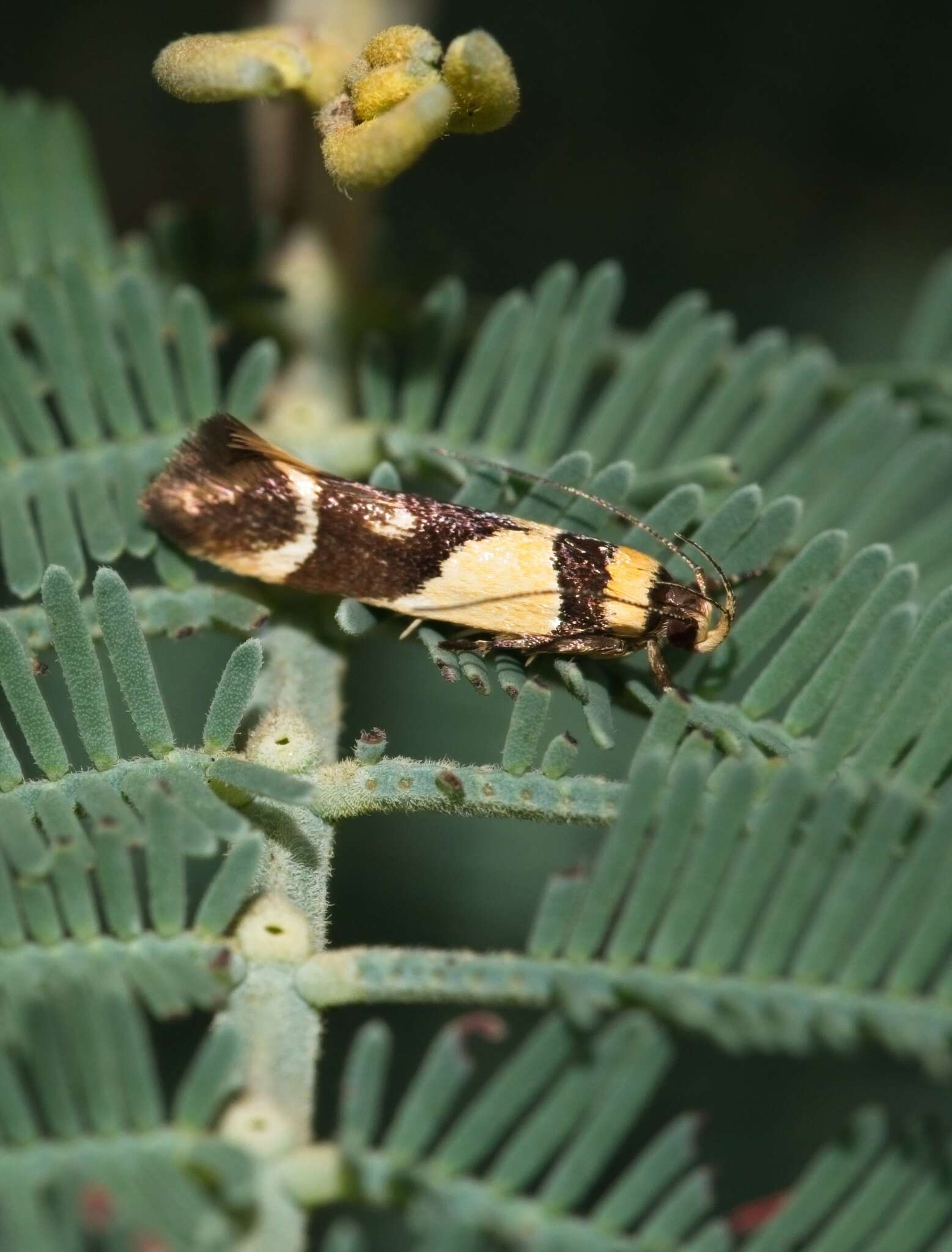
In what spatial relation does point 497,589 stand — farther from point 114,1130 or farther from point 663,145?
point 663,145

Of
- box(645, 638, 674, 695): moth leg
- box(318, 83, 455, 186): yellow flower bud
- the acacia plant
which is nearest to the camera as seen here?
the acacia plant

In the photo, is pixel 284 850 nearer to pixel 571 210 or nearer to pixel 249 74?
pixel 249 74

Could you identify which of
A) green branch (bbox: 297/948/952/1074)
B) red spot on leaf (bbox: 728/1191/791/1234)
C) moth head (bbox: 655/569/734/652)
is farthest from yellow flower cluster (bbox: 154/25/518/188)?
red spot on leaf (bbox: 728/1191/791/1234)

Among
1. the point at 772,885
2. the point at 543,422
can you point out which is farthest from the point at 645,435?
the point at 772,885

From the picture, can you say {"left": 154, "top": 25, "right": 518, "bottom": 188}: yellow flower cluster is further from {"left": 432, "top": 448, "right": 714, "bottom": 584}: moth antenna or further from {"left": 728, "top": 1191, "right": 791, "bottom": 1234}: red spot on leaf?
{"left": 728, "top": 1191, "right": 791, "bottom": 1234}: red spot on leaf

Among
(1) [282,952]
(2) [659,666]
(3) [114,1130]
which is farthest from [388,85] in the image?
(3) [114,1130]

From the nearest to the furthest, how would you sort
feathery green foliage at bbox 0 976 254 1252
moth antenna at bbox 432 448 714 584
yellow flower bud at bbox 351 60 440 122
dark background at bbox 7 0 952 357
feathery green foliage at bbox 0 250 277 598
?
1. feathery green foliage at bbox 0 976 254 1252
2. yellow flower bud at bbox 351 60 440 122
3. moth antenna at bbox 432 448 714 584
4. feathery green foliage at bbox 0 250 277 598
5. dark background at bbox 7 0 952 357

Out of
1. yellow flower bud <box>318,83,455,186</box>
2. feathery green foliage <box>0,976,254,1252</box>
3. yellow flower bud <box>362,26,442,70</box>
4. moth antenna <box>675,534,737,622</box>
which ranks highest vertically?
yellow flower bud <box>362,26,442,70</box>

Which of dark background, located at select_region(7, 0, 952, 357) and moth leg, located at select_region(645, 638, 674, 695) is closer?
moth leg, located at select_region(645, 638, 674, 695)
